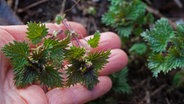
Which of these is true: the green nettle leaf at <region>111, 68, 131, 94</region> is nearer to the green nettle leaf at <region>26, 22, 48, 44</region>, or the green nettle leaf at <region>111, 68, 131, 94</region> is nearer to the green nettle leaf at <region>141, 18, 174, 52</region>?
the green nettle leaf at <region>141, 18, 174, 52</region>

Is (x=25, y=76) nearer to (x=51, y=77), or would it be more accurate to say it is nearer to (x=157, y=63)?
(x=51, y=77)

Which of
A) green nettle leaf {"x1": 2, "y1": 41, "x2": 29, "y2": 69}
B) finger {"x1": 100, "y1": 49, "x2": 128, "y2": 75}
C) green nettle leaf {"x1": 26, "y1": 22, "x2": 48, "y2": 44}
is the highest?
green nettle leaf {"x1": 26, "y1": 22, "x2": 48, "y2": 44}

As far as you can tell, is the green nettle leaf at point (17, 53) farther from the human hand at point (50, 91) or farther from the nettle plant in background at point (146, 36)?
the nettle plant in background at point (146, 36)

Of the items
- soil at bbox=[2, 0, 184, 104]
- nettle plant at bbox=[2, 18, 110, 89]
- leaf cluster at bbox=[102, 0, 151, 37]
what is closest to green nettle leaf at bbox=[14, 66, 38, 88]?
nettle plant at bbox=[2, 18, 110, 89]

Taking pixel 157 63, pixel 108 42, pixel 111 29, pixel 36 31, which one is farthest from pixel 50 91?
pixel 111 29

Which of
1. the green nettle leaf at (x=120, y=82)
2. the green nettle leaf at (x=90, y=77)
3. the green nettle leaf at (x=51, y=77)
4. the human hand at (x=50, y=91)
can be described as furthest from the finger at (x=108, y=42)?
the green nettle leaf at (x=51, y=77)


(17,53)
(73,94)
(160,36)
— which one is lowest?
(73,94)
